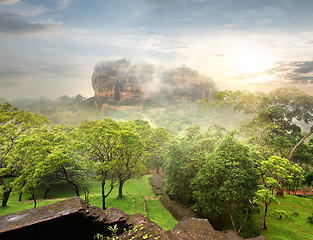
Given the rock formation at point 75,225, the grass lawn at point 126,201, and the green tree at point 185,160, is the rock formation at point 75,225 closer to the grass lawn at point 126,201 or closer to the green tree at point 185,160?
the green tree at point 185,160

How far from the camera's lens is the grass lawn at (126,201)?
13.3 m

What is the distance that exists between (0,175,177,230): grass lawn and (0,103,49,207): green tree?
167cm

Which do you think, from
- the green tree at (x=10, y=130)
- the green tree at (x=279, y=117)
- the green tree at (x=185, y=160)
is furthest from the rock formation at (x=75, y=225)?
the green tree at (x=279, y=117)

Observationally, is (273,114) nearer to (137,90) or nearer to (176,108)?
(176,108)

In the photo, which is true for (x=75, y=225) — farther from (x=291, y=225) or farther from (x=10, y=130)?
(x=291, y=225)

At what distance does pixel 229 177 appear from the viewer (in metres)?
9.03

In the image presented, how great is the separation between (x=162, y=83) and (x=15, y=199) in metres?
95.5

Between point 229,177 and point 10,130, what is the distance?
16.2 m

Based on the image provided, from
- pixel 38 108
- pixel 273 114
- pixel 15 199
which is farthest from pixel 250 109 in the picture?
pixel 38 108

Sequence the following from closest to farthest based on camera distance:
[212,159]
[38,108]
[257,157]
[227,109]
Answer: [212,159] → [257,157] → [227,109] → [38,108]

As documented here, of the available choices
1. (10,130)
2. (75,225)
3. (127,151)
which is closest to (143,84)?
(127,151)

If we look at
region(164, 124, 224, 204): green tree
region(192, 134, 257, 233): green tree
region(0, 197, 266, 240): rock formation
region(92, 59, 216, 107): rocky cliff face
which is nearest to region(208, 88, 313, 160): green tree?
region(164, 124, 224, 204): green tree

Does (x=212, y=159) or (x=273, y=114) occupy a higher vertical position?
(x=273, y=114)

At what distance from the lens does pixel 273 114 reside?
650 inches
